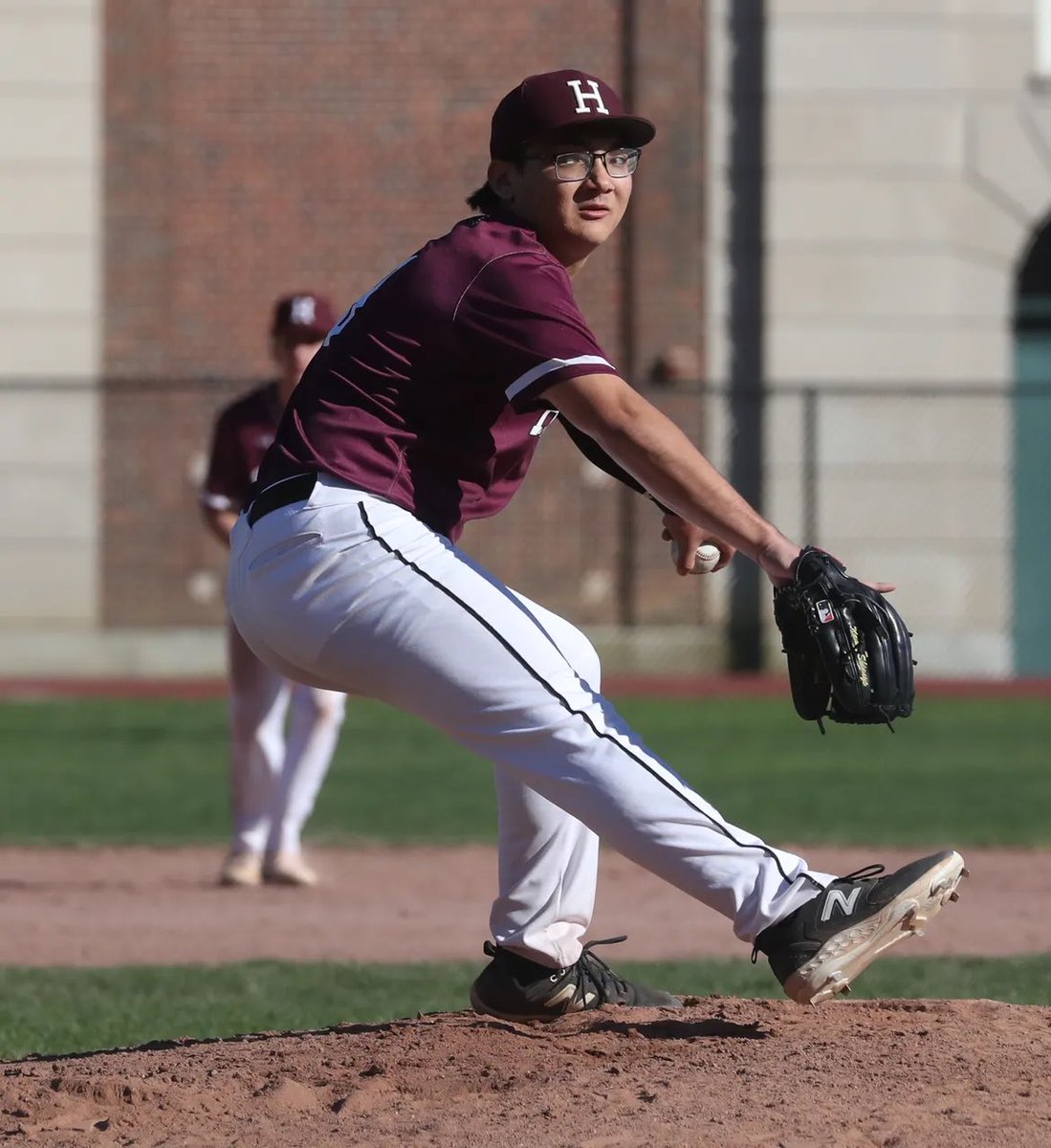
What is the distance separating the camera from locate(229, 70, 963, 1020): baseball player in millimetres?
Answer: 3828

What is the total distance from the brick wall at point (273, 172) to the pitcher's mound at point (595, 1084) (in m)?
13.8

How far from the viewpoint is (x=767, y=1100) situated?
3.65 metres

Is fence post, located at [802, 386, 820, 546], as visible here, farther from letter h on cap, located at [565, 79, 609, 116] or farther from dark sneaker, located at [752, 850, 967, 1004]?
dark sneaker, located at [752, 850, 967, 1004]

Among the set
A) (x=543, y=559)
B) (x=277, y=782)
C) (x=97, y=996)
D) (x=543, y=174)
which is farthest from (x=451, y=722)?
(x=543, y=559)

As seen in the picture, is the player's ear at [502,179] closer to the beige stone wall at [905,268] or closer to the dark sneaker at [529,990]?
the dark sneaker at [529,990]

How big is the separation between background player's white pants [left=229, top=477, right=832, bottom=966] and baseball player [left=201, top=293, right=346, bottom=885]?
358 centimetres

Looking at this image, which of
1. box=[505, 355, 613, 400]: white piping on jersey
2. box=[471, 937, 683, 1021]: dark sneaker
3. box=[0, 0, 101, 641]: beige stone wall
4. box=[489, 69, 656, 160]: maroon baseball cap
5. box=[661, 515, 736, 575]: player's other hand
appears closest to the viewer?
box=[505, 355, 613, 400]: white piping on jersey

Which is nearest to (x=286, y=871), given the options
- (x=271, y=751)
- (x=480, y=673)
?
(x=271, y=751)

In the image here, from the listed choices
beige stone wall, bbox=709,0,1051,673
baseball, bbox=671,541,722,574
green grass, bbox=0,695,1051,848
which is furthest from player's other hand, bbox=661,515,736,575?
beige stone wall, bbox=709,0,1051,673

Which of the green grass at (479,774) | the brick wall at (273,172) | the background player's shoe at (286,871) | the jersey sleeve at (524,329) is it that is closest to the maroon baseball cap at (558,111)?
the jersey sleeve at (524,329)

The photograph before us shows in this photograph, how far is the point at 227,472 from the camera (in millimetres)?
7844

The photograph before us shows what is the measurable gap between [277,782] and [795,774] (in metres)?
4.60

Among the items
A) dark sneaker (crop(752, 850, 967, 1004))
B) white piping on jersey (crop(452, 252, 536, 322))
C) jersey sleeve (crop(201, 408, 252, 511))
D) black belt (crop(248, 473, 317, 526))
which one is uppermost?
white piping on jersey (crop(452, 252, 536, 322))

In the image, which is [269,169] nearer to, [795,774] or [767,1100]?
[795,774]
